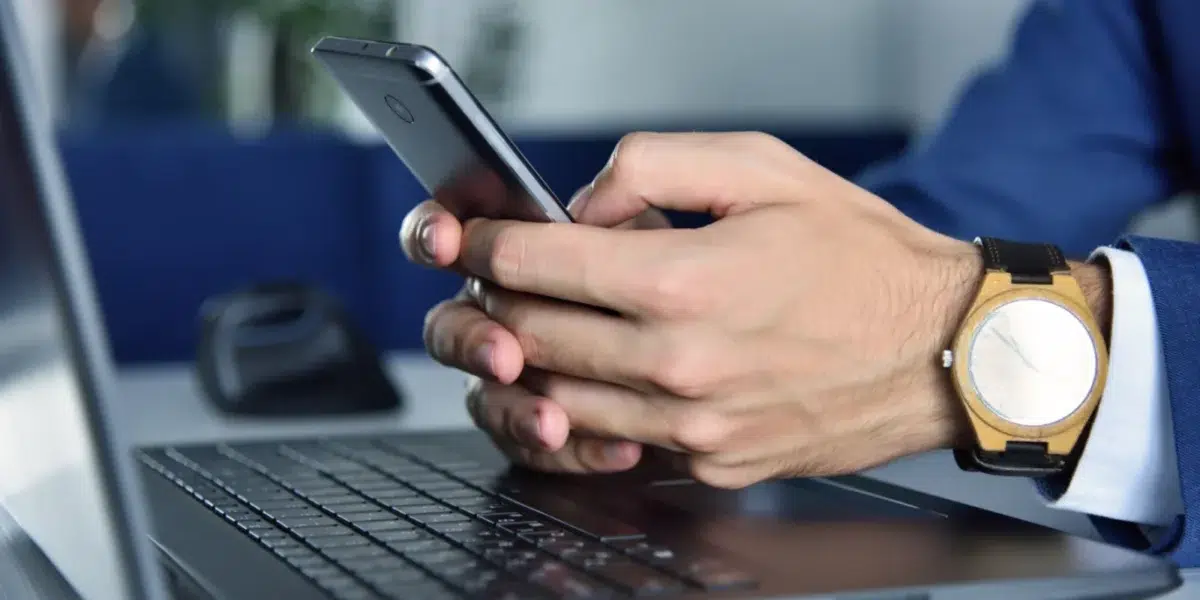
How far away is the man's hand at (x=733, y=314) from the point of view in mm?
602

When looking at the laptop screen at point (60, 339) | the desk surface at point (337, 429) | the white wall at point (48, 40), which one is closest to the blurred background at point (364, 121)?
the white wall at point (48, 40)

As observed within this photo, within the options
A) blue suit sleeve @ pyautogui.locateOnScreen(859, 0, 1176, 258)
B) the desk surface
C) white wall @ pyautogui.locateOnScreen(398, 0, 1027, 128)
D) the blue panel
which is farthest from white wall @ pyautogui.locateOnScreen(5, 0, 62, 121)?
blue suit sleeve @ pyautogui.locateOnScreen(859, 0, 1176, 258)

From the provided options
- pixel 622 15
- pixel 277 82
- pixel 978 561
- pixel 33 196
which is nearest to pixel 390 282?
pixel 277 82

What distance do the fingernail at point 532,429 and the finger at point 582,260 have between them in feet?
0.24

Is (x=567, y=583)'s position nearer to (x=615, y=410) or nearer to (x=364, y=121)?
(x=615, y=410)

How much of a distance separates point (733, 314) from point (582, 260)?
0.23 ft

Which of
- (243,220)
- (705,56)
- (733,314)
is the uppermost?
(733,314)

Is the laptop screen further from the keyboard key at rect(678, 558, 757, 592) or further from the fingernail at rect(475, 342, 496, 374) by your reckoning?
the fingernail at rect(475, 342, 496, 374)

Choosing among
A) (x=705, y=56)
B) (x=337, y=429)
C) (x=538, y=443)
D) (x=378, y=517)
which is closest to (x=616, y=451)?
(x=538, y=443)

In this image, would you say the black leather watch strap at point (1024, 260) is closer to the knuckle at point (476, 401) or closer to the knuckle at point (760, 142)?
the knuckle at point (760, 142)

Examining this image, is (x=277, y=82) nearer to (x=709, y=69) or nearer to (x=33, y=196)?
(x=709, y=69)

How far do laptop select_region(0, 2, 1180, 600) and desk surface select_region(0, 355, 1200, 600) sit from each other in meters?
0.03

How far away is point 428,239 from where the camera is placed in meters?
0.69

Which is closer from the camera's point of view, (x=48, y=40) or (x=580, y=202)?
(x=580, y=202)
